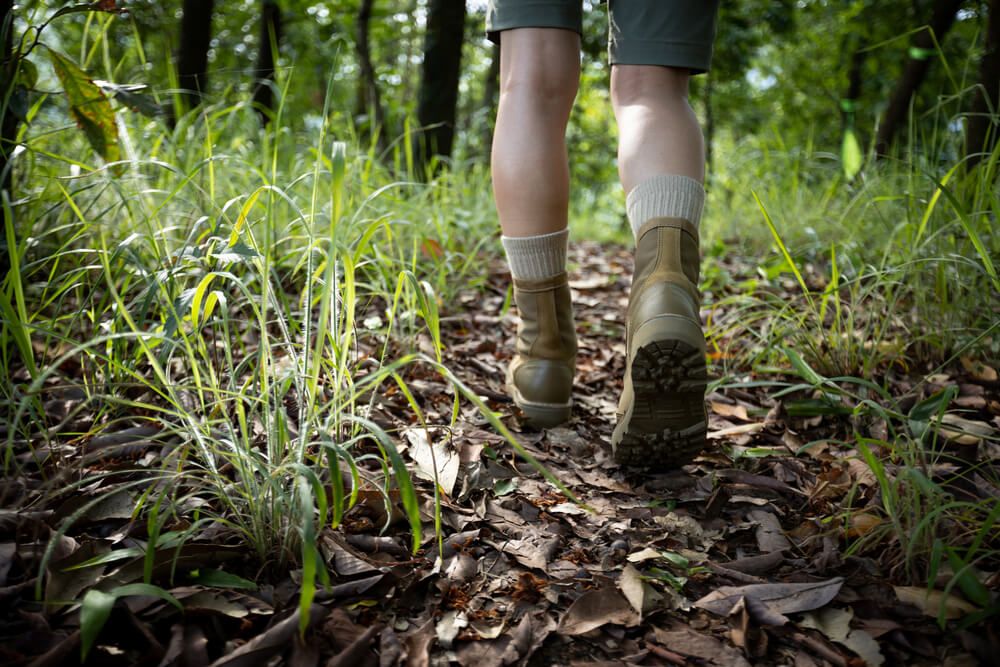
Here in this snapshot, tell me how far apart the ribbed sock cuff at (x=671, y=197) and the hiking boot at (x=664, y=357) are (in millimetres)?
16

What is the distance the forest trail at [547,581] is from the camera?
741 mm

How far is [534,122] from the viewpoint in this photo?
4.10 ft

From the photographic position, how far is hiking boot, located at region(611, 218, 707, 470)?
3.48 feet

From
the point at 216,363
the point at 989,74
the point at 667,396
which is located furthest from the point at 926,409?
the point at 989,74

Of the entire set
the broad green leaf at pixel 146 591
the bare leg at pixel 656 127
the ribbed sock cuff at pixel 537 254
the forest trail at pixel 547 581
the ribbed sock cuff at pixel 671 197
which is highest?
the bare leg at pixel 656 127

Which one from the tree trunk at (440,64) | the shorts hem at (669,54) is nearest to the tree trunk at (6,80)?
the shorts hem at (669,54)

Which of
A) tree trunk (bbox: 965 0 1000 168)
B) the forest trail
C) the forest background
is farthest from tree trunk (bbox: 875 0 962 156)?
the forest trail

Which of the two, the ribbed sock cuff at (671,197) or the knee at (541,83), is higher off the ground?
the knee at (541,83)

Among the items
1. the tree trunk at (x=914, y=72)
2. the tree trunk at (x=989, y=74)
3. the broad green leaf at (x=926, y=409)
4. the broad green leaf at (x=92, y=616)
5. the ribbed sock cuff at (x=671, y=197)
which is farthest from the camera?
the tree trunk at (x=914, y=72)

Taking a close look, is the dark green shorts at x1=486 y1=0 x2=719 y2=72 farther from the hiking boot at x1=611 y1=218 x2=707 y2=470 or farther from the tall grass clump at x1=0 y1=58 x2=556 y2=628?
the tall grass clump at x1=0 y1=58 x2=556 y2=628

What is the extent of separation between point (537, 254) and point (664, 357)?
389mm

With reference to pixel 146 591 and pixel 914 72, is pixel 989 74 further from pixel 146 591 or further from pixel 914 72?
pixel 146 591

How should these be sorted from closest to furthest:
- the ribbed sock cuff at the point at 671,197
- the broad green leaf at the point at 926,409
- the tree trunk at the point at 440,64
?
1. the broad green leaf at the point at 926,409
2. the ribbed sock cuff at the point at 671,197
3. the tree trunk at the point at 440,64

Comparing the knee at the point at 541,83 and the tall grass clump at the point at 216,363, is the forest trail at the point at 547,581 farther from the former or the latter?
the knee at the point at 541,83
